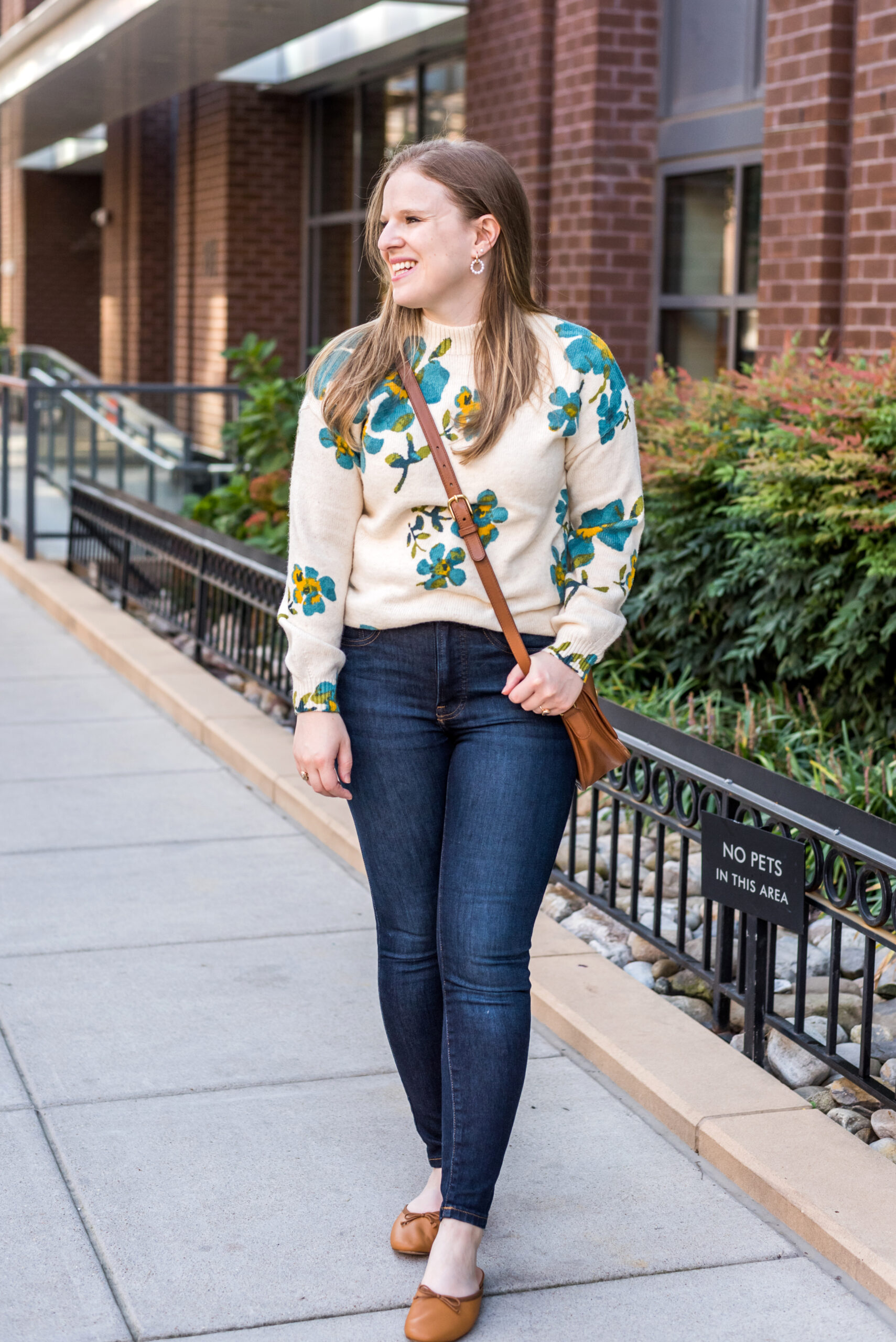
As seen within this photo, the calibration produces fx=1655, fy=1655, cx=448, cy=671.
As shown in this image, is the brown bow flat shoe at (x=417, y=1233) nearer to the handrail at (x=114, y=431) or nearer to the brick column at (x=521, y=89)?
the brick column at (x=521, y=89)

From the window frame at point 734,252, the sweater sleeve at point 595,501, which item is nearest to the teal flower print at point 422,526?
the sweater sleeve at point 595,501

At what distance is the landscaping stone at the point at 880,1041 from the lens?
12.5 ft

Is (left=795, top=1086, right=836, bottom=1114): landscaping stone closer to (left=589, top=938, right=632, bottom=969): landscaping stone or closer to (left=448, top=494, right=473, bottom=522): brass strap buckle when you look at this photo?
(left=589, top=938, right=632, bottom=969): landscaping stone

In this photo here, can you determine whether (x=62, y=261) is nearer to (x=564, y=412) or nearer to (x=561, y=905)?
(x=561, y=905)

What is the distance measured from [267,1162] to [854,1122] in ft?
4.00

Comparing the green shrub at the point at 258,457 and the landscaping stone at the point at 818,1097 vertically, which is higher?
the green shrub at the point at 258,457

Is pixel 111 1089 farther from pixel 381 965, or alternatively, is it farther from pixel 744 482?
pixel 744 482

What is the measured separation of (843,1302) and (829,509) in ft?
9.25

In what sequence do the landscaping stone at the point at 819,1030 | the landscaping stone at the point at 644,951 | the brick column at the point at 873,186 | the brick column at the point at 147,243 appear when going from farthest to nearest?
1. the brick column at the point at 147,243
2. the brick column at the point at 873,186
3. the landscaping stone at the point at 644,951
4. the landscaping stone at the point at 819,1030

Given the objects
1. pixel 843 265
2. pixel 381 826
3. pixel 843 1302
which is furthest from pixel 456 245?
pixel 843 265

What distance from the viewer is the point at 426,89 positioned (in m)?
12.2

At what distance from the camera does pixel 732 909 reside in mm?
3711

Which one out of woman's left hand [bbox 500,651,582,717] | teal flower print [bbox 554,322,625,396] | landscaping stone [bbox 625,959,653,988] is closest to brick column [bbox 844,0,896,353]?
landscaping stone [bbox 625,959,653,988]

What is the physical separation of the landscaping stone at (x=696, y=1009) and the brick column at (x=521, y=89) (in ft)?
19.8
